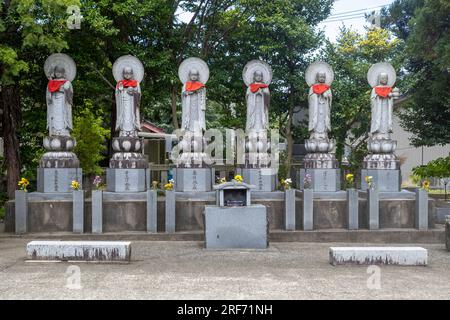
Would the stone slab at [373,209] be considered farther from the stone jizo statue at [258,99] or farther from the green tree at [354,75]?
the green tree at [354,75]

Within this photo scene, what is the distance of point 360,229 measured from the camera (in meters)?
13.0

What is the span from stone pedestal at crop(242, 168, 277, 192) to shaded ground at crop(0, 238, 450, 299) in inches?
115

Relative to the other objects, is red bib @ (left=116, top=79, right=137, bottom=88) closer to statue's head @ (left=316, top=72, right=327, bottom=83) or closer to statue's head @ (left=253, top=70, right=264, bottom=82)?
statue's head @ (left=253, top=70, right=264, bottom=82)

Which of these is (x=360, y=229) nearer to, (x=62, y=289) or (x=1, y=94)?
(x=62, y=289)

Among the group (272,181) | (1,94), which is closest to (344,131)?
(272,181)

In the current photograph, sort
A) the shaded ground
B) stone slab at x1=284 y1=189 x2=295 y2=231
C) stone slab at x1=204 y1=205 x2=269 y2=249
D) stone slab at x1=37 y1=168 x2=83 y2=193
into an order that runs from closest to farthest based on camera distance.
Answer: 1. the shaded ground
2. stone slab at x1=204 y1=205 x2=269 y2=249
3. stone slab at x1=284 y1=189 x2=295 y2=231
4. stone slab at x1=37 y1=168 x2=83 y2=193

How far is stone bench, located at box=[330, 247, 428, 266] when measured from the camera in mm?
9242

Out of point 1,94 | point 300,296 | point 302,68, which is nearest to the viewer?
point 300,296

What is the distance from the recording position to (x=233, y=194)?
37.0 feet

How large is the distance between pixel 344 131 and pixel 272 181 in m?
10.1

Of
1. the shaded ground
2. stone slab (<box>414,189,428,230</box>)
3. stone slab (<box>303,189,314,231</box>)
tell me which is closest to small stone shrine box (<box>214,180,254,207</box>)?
the shaded ground

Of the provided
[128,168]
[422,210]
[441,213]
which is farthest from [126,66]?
[441,213]

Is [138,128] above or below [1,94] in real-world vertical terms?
below

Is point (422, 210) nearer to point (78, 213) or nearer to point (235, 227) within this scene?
→ point (235, 227)
